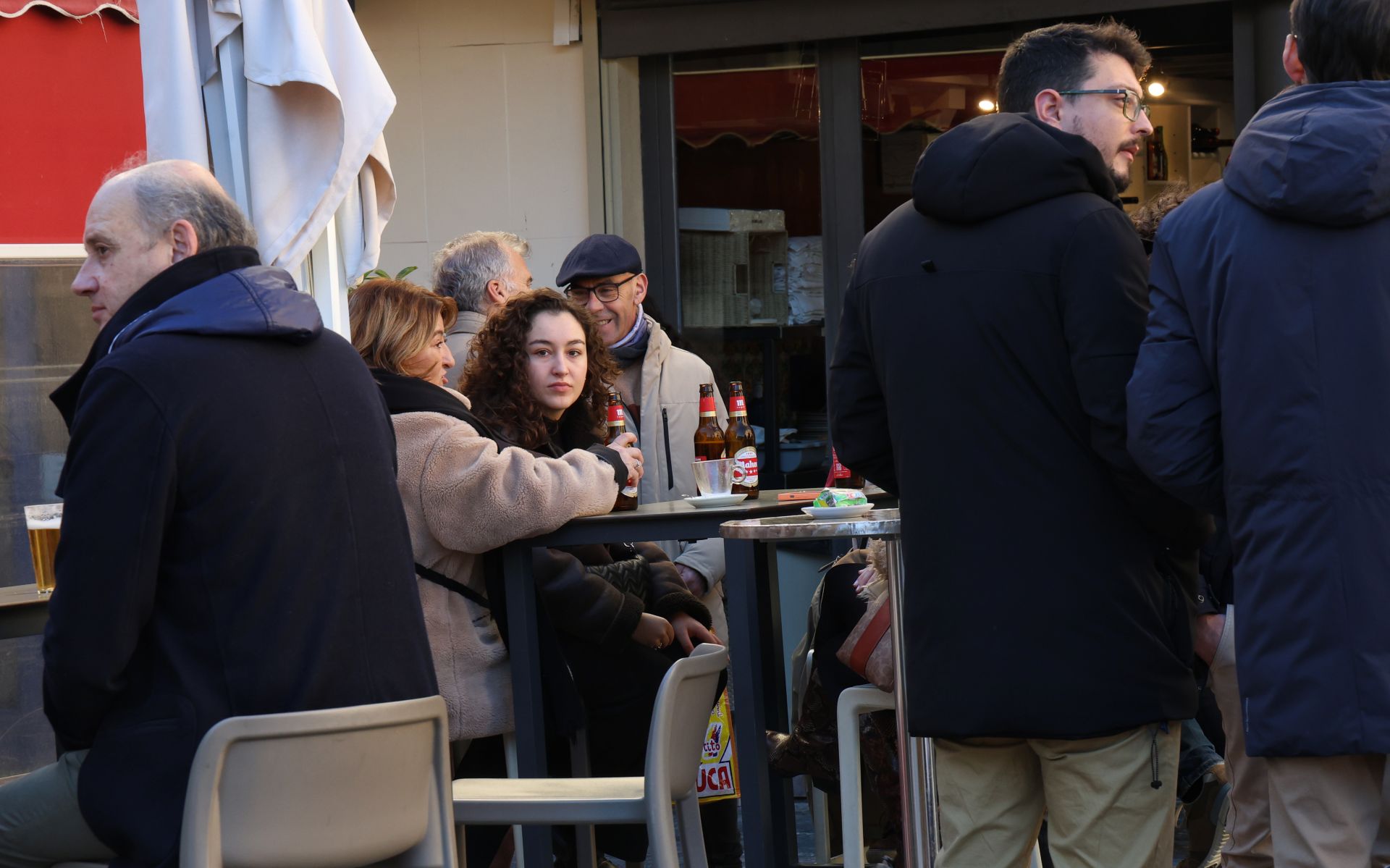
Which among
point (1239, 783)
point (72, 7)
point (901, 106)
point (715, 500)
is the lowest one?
point (1239, 783)

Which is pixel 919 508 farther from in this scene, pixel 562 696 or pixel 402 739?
pixel 562 696

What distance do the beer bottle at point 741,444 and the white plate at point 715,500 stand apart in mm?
56

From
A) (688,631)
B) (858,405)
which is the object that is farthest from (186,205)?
(688,631)

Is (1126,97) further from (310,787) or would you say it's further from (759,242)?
(759,242)

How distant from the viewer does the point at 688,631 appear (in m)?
4.39

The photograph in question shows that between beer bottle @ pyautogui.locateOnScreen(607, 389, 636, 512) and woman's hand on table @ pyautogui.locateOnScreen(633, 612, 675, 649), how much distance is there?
33 centimetres

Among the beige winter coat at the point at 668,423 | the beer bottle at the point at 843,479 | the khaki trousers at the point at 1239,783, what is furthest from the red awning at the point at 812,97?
the khaki trousers at the point at 1239,783

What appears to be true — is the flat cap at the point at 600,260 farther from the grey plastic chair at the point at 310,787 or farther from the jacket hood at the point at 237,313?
the grey plastic chair at the point at 310,787

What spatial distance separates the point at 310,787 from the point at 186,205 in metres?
1.08

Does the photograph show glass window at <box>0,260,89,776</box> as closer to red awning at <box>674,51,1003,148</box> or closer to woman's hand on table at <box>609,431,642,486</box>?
woman's hand on table at <box>609,431,642,486</box>

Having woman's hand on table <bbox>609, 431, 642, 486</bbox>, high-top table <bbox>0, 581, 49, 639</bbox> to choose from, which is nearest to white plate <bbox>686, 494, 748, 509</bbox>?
woman's hand on table <bbox>609, 431, 642, 486</bbox>

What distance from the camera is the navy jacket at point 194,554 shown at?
2.43m

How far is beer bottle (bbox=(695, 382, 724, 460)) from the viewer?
13.9ft

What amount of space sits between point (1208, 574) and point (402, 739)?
1.89 meters
